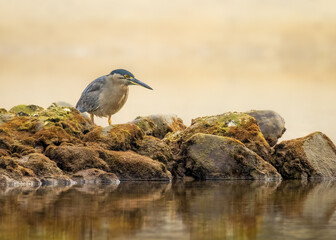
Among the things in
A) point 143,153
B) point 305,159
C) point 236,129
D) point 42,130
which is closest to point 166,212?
point 143,153

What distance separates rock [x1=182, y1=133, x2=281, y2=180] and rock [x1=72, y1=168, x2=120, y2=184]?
242 cm

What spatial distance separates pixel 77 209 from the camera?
792 centimetres

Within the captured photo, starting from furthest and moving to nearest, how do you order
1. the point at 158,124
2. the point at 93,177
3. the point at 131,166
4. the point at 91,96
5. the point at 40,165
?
the point at 158,124
the point at 91,96
the point at 131,166
the point at 93,177
the point at 40,165

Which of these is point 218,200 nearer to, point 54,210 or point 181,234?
point 54,210

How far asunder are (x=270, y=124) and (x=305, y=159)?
324 centimetres

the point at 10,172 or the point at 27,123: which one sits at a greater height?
the point at 27,123

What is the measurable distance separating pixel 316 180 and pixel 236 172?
2112 mm

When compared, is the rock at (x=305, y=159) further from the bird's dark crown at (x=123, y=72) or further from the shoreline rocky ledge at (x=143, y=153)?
the bird's dark crown at (x=123, y=72)

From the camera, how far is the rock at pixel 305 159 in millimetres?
15000

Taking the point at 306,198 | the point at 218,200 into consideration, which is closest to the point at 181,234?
the point at 218,200

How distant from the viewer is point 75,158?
1229 centimetres

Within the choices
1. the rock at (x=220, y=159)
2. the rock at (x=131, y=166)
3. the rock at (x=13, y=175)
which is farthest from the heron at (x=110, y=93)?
the rock at (x=13, y=175)

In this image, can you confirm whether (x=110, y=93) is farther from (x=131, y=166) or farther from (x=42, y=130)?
(x=131, y=166)

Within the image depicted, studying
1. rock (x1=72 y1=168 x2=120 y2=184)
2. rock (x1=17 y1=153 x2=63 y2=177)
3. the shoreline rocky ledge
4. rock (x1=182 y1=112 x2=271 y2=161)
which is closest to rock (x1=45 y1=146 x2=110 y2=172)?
the shoreline rocky ledge
